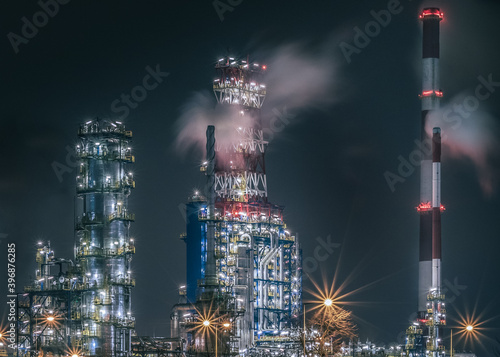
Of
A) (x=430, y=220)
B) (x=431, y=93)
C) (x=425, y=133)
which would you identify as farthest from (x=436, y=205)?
(x=431, y=93)

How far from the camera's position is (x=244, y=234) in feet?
480

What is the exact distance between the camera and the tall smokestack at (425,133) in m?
148

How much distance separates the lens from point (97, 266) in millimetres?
108500

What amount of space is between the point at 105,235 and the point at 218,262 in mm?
31223

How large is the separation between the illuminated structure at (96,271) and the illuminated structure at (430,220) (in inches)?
1839

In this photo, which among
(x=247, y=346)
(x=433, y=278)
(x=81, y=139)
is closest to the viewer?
(x=81, y=139)

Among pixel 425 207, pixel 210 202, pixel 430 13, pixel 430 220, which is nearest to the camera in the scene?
pixel 210 202

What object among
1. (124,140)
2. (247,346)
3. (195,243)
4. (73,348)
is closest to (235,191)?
(195,243)

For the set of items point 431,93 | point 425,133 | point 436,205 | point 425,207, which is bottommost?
point 425,207

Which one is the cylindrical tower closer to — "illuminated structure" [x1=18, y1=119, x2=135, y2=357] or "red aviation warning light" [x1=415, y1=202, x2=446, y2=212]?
"illuminated structure" [x1=18, y1=119, x2=135, y2=357]

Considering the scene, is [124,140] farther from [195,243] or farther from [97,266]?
[195,243]

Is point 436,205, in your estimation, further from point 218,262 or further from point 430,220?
point 218,262

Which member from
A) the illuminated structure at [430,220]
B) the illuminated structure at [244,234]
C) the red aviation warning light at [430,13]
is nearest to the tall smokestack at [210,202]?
the illuminated structure at [244,234]

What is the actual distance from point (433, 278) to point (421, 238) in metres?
5.63
